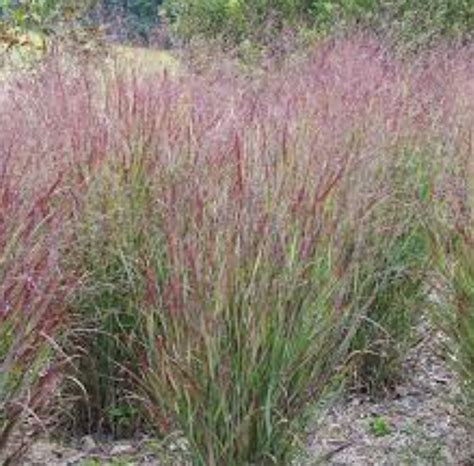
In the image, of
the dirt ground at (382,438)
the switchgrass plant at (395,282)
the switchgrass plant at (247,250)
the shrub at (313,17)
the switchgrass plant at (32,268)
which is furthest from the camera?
the shrub at (313,17)

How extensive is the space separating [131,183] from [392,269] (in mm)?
1114

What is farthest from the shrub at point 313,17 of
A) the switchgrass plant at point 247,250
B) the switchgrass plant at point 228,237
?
the switchgrass plant at point 247,250

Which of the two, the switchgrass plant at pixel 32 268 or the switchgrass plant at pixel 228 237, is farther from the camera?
the switchgrass plant at pixel 228 237

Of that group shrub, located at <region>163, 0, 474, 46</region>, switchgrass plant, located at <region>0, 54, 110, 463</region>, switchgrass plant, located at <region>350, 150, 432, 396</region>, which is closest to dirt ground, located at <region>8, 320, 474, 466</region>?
switchgrass plant, located at <region>350, 150, 432, 396</region>

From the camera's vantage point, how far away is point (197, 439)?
3.26m

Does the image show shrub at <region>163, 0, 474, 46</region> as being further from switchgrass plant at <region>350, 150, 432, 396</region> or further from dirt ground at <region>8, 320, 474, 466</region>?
dirt ground at <region>8, 320, 474, 466</region>

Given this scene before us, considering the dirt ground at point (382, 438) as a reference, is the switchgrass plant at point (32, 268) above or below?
above

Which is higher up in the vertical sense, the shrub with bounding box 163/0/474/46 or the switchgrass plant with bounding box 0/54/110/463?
the switchgrass plant with bounding box 0/54/110/463

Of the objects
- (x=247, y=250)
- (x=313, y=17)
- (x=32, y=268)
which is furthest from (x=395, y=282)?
(x=313, y=17)

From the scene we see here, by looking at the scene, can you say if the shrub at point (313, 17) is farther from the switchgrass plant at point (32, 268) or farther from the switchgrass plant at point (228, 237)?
the switchgrass plant at point (32, 268)

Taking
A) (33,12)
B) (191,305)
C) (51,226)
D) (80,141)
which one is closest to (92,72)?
(80,141)

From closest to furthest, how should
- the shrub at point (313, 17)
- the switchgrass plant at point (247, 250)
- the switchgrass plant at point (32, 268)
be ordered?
the switchgrass plant at point (32, 268) < the switchgrass plant at point (247, 250) < the shrub at point (313, 17)

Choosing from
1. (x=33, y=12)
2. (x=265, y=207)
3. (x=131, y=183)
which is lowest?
(x=33, y=12)

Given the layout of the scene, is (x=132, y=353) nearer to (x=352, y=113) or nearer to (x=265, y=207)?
(x=265, y=207)
